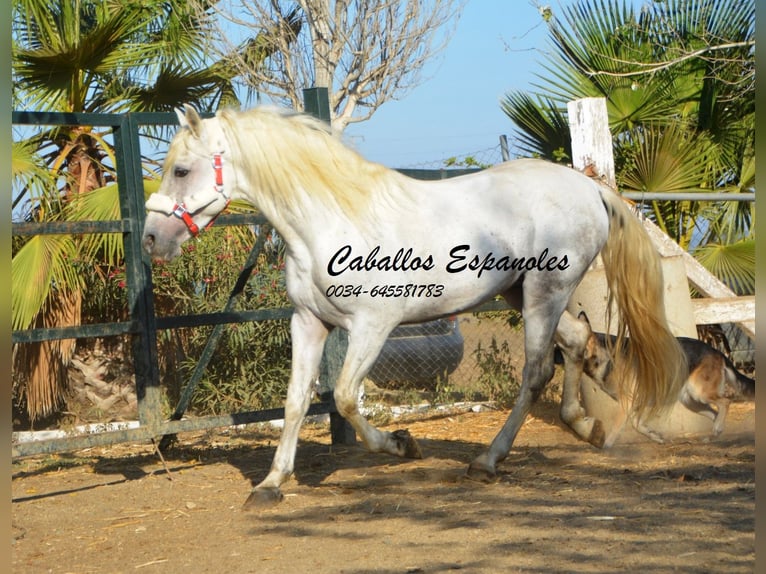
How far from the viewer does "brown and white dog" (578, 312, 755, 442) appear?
6211 millimetres

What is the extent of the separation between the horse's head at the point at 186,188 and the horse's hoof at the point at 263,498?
4.25 feet

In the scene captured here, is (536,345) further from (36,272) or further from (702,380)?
(36,272)

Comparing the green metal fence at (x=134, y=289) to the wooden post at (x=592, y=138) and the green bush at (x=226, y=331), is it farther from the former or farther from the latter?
the wooden post at (x=592, y=138)

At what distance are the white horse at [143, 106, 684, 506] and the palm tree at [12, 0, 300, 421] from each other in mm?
2602

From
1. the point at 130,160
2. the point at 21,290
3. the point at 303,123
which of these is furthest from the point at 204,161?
the point at 21,290

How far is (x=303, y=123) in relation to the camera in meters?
4.88

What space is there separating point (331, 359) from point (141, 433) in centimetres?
149

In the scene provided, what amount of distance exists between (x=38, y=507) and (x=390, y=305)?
7.58 feet

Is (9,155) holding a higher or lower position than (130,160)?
lower

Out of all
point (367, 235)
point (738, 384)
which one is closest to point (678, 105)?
point (738, 384)

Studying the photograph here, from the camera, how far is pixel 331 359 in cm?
639

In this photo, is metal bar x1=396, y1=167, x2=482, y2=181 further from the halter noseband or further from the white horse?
the halter noseband

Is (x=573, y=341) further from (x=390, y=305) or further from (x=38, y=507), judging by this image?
(x=38, y=507)

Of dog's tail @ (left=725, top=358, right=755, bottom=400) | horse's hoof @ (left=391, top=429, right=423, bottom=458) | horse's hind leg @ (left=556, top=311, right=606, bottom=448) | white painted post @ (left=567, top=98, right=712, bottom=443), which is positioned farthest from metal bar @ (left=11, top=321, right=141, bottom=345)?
dog's tail @ (left=725, top=358, right=755, bottom=400)
